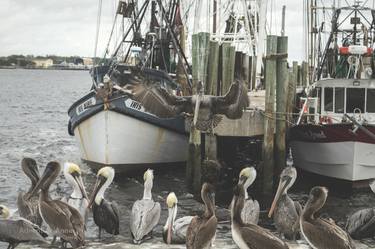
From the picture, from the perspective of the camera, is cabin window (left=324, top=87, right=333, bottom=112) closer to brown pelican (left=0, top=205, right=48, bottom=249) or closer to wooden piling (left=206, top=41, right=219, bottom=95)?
wooden piling (left=206, top=41, right=219, bottom=95)

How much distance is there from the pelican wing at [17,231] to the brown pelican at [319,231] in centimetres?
426

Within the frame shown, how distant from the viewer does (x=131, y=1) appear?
960 inches

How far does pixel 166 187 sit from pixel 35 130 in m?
21.7

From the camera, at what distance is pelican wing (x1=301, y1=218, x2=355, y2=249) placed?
29.6ft

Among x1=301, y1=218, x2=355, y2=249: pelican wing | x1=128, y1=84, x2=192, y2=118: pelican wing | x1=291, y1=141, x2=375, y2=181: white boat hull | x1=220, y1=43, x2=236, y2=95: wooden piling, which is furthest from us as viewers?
x1=220, y1=43, x2=236, y2=95: wooden piling

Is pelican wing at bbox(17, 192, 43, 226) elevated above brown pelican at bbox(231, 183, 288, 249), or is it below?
below

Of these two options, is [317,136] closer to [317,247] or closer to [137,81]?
[137,81]

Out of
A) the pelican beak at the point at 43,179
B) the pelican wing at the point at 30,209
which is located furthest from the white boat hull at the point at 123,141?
the pelican beak at the point at 43,179

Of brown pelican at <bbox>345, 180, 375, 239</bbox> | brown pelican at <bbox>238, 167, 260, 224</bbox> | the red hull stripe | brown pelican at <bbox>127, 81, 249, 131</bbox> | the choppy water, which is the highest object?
brown pelican at <bbox>127, 81, 249, 131</bbox>

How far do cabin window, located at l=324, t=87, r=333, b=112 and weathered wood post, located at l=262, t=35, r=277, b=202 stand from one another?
9.57 feet

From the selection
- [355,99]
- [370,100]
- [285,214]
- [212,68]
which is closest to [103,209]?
[285,214]

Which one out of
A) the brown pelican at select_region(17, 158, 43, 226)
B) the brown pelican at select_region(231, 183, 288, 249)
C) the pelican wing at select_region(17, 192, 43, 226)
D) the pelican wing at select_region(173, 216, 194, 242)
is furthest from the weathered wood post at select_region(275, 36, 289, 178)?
the brown pelican at select_region(231, 183, 288, 249)

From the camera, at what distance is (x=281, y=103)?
57.7 feet

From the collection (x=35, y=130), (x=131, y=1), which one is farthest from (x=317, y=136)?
(x=35, y=130)
